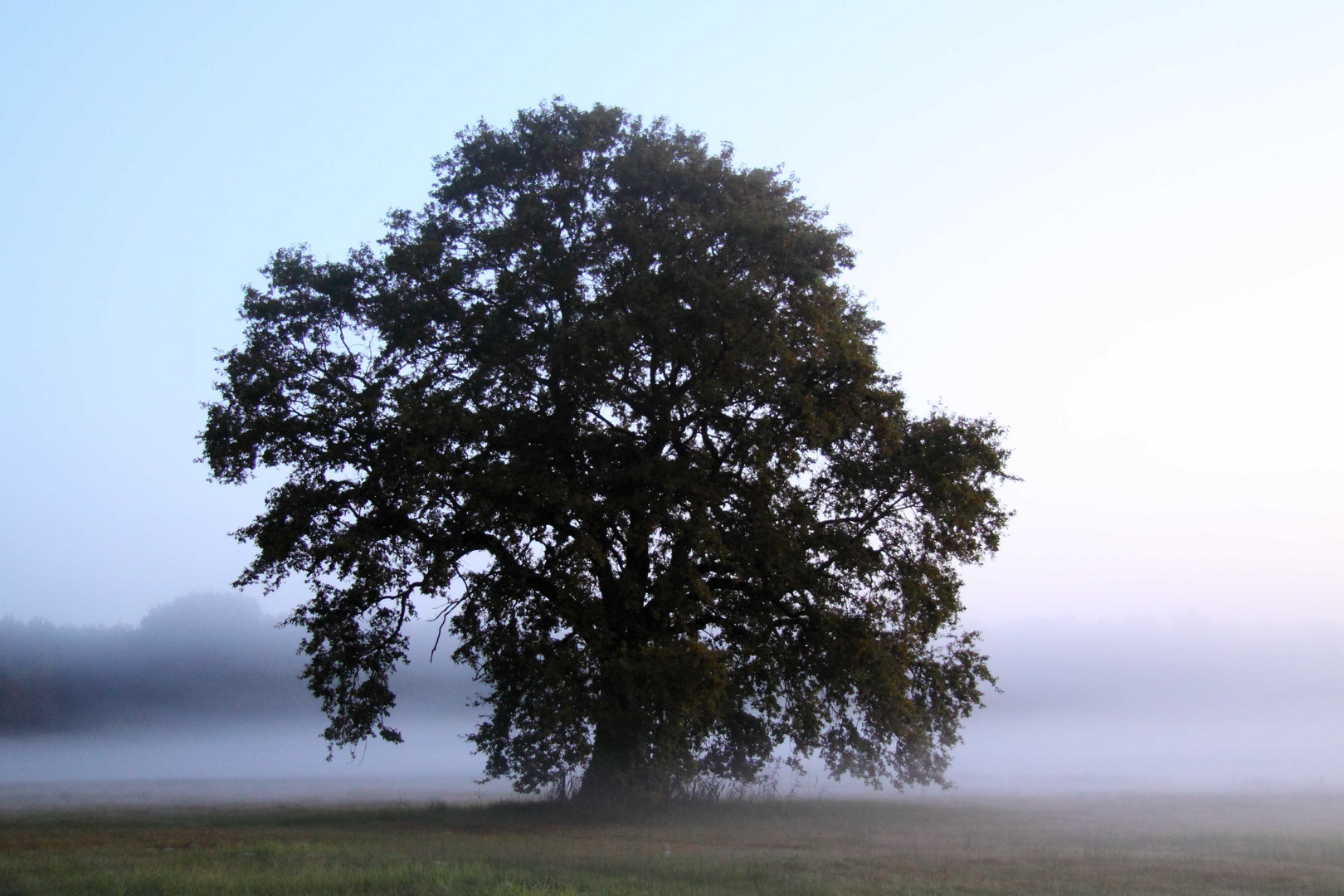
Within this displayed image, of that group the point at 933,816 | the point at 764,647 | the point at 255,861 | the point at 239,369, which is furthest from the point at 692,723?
the point at 239,369

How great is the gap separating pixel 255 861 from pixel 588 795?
10288 millimetres

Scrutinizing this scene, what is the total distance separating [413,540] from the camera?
21250 mm

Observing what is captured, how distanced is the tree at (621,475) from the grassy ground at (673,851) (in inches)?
82.8

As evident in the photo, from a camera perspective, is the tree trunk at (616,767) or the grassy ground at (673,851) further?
the tree trunk at (616,767)

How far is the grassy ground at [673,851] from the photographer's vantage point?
1107 cm

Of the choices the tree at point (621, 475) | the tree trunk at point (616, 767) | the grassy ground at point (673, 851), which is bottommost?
the grassy ground at point (673, 851)

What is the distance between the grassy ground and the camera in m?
11.1

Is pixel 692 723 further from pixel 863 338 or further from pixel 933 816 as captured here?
pixel 863 338

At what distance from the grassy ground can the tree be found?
2.10m

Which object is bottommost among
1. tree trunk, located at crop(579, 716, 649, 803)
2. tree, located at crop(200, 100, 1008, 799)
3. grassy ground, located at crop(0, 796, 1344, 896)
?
grassy ground, located at crop(0, 796, 1344, 896)

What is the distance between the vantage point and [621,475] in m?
20.6

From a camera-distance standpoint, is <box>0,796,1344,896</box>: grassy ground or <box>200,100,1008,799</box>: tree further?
<box>200,100,1008,799</box>: tree

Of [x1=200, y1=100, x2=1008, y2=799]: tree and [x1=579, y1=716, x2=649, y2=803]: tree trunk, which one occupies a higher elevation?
[x1=200, y1=100, x2=1008, y2=799]: tree

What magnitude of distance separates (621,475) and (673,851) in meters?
8.16
